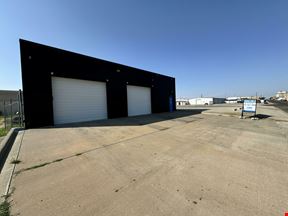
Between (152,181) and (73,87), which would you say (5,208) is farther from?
(73,87)

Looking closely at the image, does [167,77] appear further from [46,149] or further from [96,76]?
[46,149]

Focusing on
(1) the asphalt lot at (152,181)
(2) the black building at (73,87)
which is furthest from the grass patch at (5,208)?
(2) the black building at (73,87)

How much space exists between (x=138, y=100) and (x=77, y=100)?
6.95 meters

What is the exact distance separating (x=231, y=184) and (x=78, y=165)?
3.39 metres

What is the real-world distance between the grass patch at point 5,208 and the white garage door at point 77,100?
27.3ft

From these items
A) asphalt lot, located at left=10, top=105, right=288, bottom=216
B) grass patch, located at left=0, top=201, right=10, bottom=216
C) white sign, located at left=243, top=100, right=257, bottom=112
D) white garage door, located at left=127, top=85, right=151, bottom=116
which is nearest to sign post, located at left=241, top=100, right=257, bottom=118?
white sign, located at left=243, top=100, right=257, bottom=112

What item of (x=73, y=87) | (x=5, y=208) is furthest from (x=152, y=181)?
(x=73, y=87)

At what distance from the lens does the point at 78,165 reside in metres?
3.32

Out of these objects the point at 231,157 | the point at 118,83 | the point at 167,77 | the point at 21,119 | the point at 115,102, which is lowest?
the point at 231,157

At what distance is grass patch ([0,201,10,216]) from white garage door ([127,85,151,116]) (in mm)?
12292

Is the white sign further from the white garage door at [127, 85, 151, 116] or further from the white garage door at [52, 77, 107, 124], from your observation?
the white garage door at [52, 77, 107, 124]

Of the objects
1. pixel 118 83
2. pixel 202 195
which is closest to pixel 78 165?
pixel 202 195

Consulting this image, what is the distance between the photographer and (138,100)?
15.6m

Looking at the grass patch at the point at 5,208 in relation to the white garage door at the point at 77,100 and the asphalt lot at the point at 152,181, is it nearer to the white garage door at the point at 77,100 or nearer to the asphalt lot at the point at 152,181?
the asphalt lot at the point at 152,181
